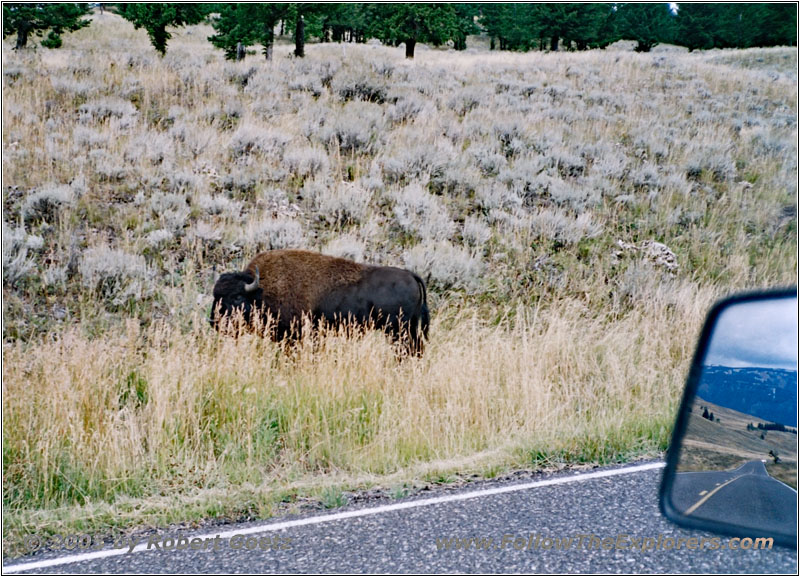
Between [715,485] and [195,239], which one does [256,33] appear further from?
[715,485]

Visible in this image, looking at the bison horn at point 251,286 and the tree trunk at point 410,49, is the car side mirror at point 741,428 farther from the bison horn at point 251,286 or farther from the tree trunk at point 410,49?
the tree trunk at point 410,49

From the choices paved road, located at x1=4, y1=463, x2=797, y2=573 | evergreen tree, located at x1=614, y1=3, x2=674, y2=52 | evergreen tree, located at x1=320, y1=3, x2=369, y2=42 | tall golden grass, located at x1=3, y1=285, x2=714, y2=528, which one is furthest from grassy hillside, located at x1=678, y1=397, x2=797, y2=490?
evergreen tree, located at x1=614, y1=3, x2=674, y2=52

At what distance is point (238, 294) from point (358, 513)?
348 centimetres

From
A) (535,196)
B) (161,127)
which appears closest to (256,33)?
(161,127)

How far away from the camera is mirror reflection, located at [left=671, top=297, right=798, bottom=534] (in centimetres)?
199

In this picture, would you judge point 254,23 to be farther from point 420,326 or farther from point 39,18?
point 420,326

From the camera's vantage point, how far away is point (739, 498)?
230 cm

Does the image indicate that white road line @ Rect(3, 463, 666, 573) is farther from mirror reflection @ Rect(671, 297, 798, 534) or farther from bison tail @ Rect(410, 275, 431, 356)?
bison tail @ Rect(410, 275, 431, 356)

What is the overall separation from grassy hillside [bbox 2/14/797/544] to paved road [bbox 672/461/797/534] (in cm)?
210

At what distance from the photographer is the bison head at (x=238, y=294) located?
256 inches

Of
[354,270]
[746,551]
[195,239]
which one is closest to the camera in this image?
[746,551]

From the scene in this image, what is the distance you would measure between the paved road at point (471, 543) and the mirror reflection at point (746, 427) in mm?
761

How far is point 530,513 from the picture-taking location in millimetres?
3510

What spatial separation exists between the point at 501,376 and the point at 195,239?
503 centimetres
